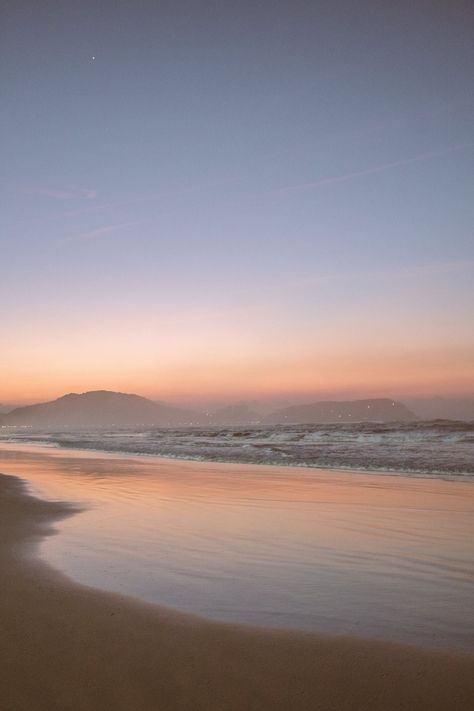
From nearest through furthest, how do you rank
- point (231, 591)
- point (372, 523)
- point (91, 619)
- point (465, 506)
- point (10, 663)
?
point (10, 663)
point (91, 619)
point (231, 591)
point (372, 523)
point (465, 506)

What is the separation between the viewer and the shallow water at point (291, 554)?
178 inches

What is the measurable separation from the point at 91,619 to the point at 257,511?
18.4 feet

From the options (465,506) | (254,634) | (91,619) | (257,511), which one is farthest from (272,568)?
(465,506)

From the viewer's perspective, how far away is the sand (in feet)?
10.2

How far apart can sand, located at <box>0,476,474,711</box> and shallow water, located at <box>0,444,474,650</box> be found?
347mm

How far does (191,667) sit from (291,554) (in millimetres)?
3162

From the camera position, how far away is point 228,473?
57.9 ft

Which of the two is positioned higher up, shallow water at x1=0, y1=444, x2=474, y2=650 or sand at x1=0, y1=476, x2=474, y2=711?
sand at x1=0, y1=476, x2=474, y2=711

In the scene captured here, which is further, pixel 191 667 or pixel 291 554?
pixel 291 554

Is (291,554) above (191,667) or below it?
below

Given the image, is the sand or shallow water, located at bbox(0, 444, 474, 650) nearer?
the sand

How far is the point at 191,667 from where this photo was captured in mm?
3531

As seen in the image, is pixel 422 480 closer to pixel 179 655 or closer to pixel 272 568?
pixel 272 568

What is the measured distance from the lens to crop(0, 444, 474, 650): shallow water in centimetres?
452
